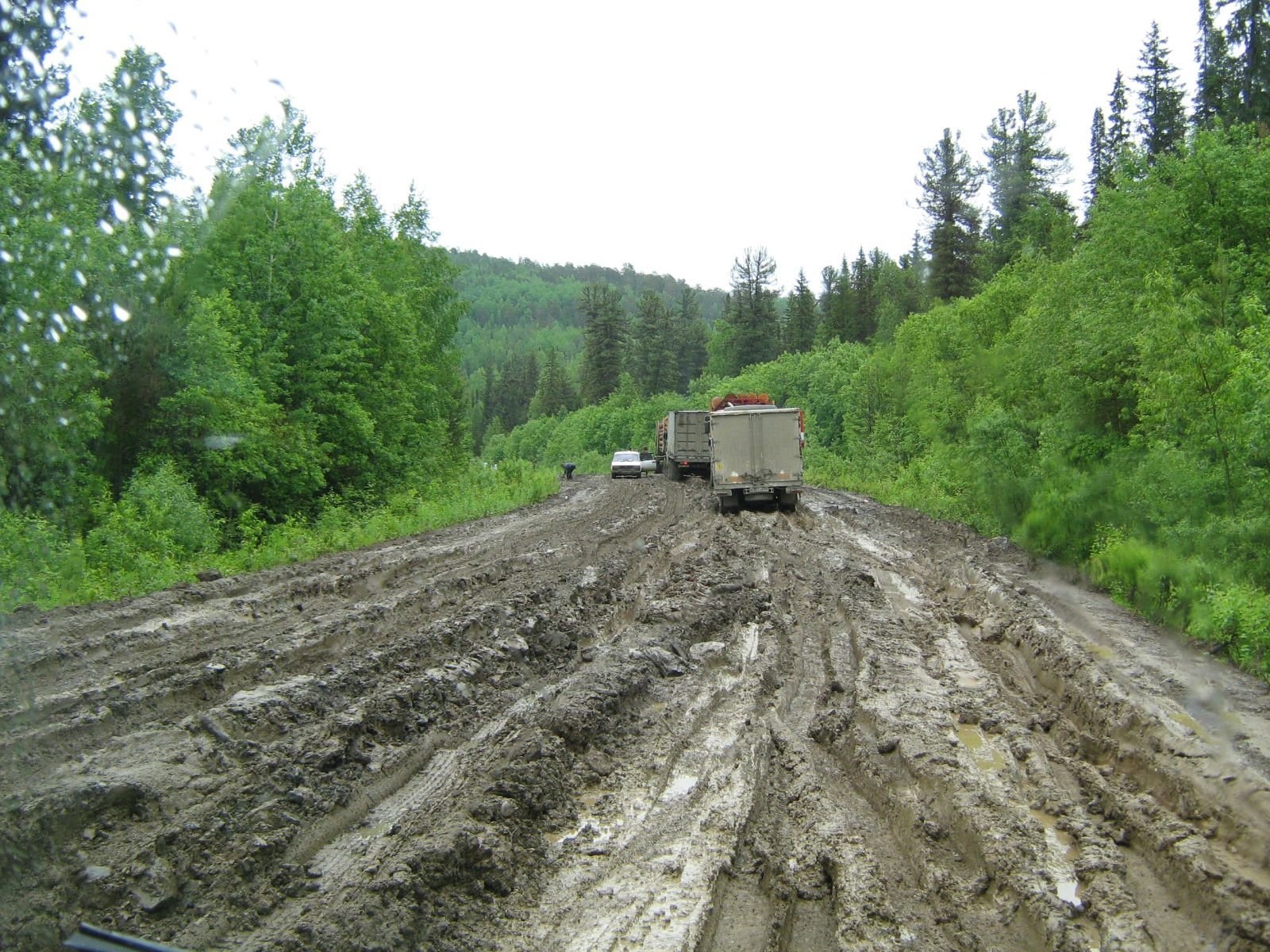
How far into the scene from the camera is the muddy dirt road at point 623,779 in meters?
4.46

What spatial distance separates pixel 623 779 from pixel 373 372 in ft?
82.6

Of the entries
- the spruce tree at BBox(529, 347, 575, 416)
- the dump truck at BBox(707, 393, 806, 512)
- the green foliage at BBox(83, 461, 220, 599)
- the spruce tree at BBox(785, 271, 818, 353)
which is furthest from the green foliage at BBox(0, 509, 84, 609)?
the spruce tree at BBox(529, 347, 575, 416)

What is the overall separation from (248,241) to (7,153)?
2052 centimetres

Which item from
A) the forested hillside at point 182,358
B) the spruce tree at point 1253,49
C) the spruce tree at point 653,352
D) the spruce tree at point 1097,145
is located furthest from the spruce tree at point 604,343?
the spruce tree at point 1253,49

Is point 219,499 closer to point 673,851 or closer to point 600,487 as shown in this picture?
point 673,851

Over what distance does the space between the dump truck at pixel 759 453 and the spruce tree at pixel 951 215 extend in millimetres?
38975

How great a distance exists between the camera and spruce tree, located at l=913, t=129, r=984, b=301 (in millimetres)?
63094

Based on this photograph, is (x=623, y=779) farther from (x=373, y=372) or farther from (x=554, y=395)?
(x=554, y=395)

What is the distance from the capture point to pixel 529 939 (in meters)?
4.31

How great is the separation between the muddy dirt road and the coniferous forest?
1795 millimetres

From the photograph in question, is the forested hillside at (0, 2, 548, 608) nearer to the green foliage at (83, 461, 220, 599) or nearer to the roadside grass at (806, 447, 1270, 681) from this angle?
the green foliage at (83, 461, 220, 599)

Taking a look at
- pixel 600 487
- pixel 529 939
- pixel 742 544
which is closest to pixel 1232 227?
pixel 742 544

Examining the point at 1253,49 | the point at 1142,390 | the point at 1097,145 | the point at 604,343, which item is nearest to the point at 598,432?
the point at 604,343

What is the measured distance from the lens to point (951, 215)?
6519cm
